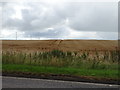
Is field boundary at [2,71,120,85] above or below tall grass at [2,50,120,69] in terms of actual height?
below

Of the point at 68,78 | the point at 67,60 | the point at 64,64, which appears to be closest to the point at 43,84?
the point at 68,78

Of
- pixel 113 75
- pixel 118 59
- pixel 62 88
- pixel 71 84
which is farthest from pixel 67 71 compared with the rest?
pixel 118 59

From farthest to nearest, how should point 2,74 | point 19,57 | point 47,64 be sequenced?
point 19,57 < point 47,64 < point 2,74

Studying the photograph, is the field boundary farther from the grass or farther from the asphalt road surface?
the grass

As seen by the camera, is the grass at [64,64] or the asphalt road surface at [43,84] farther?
the grass at [64,64]

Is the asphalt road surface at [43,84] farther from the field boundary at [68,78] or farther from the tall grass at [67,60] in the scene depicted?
the tall grass at [67,60]

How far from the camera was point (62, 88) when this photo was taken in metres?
9.98

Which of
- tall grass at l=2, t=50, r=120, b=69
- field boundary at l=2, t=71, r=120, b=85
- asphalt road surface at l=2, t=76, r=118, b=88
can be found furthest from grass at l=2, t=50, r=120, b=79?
asphalt road surface at l=2, t=76, r=118, b=88

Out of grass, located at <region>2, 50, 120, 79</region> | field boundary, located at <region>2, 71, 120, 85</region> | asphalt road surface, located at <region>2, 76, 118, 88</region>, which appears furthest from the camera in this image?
grass, located at <region>2, 50, 120, 79</region>

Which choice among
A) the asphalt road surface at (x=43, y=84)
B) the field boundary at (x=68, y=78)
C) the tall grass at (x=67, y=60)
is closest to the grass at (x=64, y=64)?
the tall grass at (x=67, y=60)

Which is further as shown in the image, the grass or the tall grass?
the tall grass

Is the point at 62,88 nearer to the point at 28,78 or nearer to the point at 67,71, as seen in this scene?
the point at 28,78

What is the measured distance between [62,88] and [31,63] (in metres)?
7.49

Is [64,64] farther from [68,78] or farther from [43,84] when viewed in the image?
[43,84]
